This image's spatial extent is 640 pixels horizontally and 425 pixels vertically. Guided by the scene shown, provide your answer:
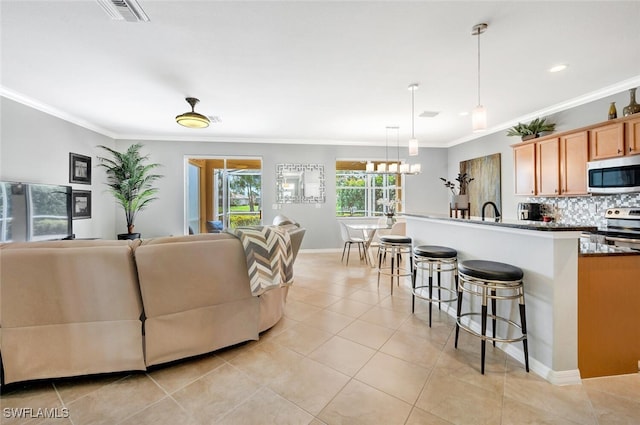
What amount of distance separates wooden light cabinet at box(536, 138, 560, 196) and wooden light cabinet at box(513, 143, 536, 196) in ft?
0.28

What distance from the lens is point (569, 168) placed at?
11.9 feet

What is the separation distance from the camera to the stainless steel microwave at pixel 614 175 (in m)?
2.85

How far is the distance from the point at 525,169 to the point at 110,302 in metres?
5.58

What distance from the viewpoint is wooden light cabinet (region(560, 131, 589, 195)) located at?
342 cm

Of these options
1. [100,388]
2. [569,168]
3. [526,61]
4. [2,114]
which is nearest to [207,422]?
[100,388]

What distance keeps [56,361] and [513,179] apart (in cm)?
639

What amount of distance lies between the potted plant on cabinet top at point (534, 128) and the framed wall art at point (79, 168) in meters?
7.47

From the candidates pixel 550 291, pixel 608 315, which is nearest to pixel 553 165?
pixel 608 315

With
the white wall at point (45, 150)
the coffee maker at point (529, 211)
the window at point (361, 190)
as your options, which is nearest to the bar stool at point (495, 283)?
the coffee maker at point (529, 211)

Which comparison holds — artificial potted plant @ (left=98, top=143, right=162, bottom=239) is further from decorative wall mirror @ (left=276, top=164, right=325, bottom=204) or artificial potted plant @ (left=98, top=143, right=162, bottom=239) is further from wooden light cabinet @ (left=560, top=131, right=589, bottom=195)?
wooden light cabinet @ (left=560, top=131, right=589, bottom=195)

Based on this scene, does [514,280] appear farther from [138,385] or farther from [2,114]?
[2,114]

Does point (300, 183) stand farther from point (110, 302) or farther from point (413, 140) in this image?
point (110, 302)

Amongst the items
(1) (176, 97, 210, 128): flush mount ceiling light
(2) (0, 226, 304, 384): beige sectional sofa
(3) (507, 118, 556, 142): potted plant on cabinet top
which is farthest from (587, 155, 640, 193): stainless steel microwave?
(1) (176, 97, 210, 128): flush mount ceiling light

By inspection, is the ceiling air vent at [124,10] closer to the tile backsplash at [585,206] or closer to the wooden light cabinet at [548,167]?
the wooden light cabinet at [548,167]
